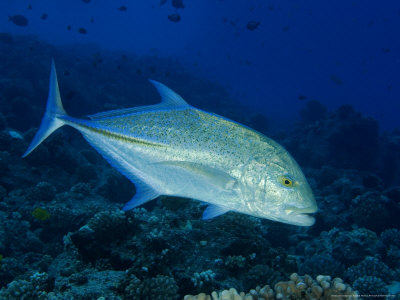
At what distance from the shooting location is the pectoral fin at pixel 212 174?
1941 mm

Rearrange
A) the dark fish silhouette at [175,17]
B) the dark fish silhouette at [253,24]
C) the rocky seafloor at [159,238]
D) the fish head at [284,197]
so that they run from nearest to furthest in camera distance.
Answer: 1. the fish head at [284,197]
2. the rocky seafloor at [159,238]
3. the dark fish silhouette at [175,17]
4. the dark fish silhouette at [253,24]

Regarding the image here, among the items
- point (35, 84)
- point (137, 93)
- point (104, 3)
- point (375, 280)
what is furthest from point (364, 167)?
point (104, 3)

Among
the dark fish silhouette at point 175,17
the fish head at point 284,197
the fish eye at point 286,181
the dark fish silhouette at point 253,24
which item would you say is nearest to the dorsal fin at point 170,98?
the fish head at point 284,197

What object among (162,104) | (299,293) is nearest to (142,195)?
(162,104)

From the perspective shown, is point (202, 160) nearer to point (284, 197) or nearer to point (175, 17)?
point (284, 197)

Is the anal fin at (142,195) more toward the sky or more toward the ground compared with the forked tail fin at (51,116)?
more toward the ground

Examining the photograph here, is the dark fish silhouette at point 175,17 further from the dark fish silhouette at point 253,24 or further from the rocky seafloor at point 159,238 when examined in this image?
the rocky seafloor at point 159,238

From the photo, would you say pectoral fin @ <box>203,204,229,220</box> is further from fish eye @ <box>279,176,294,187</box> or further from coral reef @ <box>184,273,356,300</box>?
coral reef @ <box>184,273,356,300</box>

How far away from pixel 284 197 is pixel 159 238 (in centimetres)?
216

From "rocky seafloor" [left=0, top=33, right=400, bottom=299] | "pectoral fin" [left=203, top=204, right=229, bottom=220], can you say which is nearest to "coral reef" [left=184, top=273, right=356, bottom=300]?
"rocky seafloor" [left=0, top=33, right=400, bottom=299]

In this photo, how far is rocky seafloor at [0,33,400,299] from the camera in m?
2.94

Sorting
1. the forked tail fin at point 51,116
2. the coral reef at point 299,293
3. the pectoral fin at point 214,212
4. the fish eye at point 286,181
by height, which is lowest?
the coral reef at point 299,293

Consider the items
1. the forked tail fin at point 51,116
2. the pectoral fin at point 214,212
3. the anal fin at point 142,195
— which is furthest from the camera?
the forked tail fin at point 51,116

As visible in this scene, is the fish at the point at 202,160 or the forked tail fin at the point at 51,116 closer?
the fish at the point at 202,160
